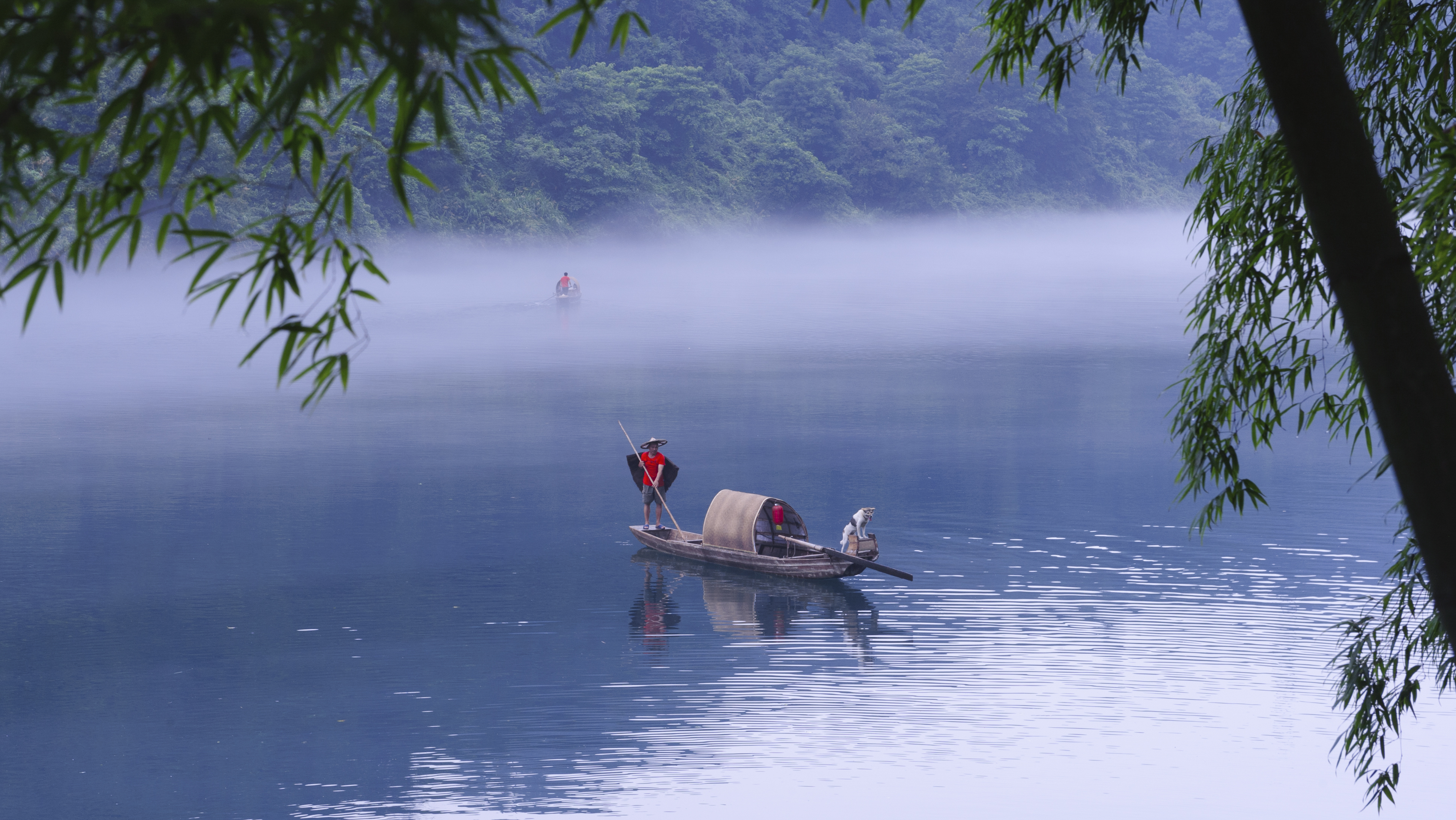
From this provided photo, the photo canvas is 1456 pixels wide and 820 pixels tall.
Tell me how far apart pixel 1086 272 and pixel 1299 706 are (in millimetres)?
78173

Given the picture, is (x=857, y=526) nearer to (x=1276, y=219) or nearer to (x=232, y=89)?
(x=1276, y=219)

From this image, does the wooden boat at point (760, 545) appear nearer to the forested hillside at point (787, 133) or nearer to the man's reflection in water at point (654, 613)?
the man's reflection in water at point (654, 613)

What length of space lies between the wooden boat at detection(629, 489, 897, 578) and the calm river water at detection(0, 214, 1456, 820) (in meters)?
0.31

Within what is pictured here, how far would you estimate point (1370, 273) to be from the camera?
8.89 ft

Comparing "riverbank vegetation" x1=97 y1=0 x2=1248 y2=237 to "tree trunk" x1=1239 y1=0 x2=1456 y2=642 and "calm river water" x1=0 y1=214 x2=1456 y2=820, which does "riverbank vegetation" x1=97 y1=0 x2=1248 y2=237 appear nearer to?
"calm river water" x1=0 y1=214 x2=1456 y2=820

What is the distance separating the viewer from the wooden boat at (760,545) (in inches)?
635

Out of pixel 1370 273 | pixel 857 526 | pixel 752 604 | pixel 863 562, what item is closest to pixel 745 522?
pixel 752 604

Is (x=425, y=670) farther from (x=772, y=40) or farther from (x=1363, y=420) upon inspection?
(x=772, y=40)

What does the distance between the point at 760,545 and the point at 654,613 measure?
222 centimetres

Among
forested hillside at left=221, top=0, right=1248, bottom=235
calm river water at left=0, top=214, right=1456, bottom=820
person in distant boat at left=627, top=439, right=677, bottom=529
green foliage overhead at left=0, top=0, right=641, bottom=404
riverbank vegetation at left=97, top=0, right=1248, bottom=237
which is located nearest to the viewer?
green foliage overhead at left=0, top=0, right=641, bottom=404

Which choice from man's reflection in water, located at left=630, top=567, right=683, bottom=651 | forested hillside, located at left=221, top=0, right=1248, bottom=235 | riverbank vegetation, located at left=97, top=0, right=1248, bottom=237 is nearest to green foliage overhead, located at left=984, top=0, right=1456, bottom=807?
man's reflection in water, located at left=630, top=567, right=683, bottom=651

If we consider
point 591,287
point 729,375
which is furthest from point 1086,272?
point 729,375

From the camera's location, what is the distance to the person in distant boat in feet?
60.0

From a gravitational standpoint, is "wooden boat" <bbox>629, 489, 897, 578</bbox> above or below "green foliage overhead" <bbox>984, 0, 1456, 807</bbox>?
below
